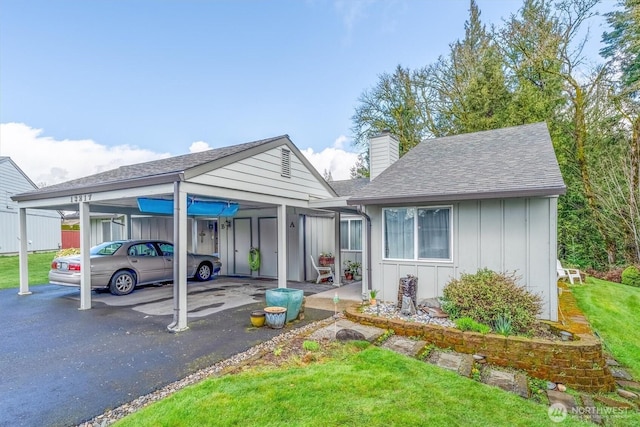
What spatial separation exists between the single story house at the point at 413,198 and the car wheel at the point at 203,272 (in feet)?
11.0

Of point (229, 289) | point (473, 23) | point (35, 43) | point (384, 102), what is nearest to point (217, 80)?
point (35, 43)

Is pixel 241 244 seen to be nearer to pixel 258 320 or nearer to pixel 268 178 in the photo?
pixel 268 178

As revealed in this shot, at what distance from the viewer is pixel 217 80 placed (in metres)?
13.5

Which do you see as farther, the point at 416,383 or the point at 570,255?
the point at 570,255

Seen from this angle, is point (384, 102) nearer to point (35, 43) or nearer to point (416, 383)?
point (35, 43)

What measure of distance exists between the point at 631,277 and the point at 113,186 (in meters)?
15.8

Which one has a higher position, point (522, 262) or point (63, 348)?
point (522, 262)

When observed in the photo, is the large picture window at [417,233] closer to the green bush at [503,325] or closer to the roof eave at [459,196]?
the roof eave at [459,196]

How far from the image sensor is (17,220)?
63.7 feet

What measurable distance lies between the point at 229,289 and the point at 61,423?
667 cm

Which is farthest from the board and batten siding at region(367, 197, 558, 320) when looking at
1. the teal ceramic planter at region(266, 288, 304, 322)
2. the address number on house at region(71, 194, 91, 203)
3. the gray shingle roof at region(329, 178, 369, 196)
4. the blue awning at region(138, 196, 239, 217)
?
the address number on house at region(71, 194, 91, 203)

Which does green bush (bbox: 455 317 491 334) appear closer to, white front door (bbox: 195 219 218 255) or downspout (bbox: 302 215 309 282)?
downspout (bbox: 302 215 309 282)

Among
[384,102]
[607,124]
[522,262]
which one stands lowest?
[522,262]

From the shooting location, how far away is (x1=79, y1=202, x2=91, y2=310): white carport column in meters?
7.24
